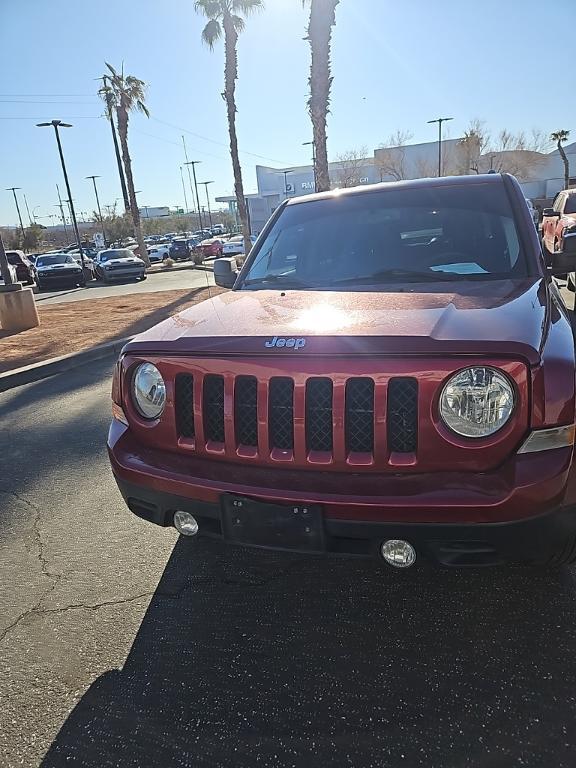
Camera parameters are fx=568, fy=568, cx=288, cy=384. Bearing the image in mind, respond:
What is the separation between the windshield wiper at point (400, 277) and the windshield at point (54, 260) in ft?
75.5

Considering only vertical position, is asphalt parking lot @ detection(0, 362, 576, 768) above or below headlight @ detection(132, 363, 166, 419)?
below

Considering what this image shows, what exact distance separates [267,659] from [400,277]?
1.92 m

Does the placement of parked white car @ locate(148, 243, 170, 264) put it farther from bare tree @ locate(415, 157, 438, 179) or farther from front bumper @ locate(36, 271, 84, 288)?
bare tree @ locate(415, 157, 438, 179)

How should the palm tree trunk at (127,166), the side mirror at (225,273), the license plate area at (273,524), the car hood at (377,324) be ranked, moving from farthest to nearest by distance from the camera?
1. the palm tree trunk at (127,166)
2. the side mirror at (225,273)
3. the license plate area at (273,524)
4. the car hood at (377,324)

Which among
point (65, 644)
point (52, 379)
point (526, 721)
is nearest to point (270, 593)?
point (65, 644)

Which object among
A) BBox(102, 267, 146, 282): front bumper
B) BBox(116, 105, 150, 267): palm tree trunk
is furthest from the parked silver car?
BBox(116, 105, 150, 267): palm tree trunk

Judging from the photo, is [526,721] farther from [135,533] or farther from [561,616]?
[135,533]

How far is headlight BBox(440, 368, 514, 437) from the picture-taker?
6.22ft

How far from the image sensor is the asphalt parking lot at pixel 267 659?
1864 mm

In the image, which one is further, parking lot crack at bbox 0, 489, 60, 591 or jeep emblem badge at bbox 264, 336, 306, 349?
parking lot crack at bbox 0, 489, 60, 591

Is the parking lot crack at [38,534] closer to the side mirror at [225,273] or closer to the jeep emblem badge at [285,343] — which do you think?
the jeep emblem badge at [285,343]

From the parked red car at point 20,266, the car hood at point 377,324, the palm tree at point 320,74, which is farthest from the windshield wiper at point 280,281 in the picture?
the parked red car at point 20,266

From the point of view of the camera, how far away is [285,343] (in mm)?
2113

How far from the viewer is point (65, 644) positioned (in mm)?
2416
